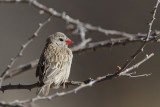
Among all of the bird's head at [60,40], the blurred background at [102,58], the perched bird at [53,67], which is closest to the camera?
the perched bird at [53,67]

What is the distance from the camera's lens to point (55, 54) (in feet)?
23.9

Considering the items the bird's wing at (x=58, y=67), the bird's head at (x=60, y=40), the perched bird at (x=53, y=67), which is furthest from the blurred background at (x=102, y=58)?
the bird's wing at (x=58, y=67)

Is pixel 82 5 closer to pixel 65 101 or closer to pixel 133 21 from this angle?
pixel 133 21

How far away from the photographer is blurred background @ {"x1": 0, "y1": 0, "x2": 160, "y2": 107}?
45.3 ft

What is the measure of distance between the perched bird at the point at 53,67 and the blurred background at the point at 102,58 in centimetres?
620

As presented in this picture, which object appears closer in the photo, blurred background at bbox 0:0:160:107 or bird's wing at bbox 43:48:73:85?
bird's wing at bbox 43:48:73:85

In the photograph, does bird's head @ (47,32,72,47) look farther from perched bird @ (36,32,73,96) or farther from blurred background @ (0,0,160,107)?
blurred background @ (0,0,160,107)

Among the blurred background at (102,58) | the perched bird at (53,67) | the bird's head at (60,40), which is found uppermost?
the blurred background at (102,58)

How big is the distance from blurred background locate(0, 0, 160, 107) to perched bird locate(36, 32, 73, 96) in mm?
6196

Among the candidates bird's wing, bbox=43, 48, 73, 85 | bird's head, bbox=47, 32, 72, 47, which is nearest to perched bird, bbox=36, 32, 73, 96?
bird's wing, bbox=43, 48, 73, 85

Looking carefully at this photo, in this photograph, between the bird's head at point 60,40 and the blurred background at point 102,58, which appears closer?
the bird's head at point 60,40

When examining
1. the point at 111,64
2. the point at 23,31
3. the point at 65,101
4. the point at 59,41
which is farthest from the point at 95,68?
the point at 59,41

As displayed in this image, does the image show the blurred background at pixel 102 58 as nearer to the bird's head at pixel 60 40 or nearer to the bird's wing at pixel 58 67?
the bird's head at pixel 60 40

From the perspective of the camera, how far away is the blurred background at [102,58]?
1381 cm
